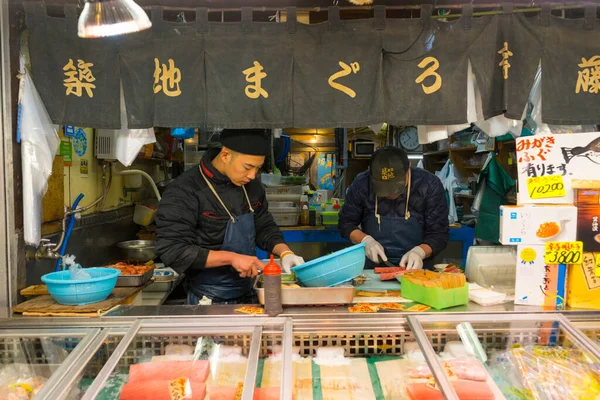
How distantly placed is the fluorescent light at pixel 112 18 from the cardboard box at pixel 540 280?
267 cm

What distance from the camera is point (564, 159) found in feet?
8.96

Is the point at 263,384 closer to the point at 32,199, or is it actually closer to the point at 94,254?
the point at 32,199

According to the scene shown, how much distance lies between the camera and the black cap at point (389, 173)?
426cm

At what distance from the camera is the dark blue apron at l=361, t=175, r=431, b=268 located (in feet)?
14.7

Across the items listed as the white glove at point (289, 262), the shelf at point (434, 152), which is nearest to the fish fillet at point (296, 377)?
the white glove at point (289, 262)

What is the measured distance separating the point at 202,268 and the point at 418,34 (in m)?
2.41

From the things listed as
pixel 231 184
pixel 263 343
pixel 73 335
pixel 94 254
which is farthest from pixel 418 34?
pixel 94 254

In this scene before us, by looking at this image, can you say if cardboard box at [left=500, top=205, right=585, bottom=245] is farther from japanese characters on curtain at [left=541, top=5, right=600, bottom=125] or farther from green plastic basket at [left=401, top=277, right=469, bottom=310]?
japanese characters on curtain at [left=541, top=5, right=600, bottom=125]

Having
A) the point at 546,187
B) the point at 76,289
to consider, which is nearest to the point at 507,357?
the point at 546,187

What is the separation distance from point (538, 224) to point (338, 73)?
5.56 ft

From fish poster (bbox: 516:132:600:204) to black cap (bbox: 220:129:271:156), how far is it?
189 centimetres

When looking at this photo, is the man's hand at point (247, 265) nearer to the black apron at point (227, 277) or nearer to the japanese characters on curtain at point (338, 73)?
the black apron at point (227, 277)

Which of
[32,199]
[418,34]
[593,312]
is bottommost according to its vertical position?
[593,312]

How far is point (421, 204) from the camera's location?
4.50 m
